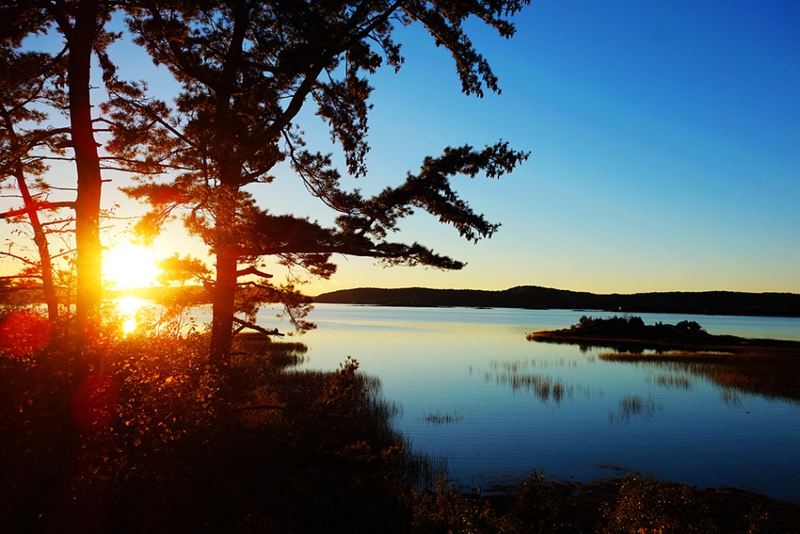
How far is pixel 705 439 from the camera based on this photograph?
712 inches

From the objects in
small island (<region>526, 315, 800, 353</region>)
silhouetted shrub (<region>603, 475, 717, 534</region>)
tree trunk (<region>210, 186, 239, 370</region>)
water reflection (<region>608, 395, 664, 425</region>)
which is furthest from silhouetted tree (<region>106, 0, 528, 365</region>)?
small island (<region>526, 315, 800, 353</region>)

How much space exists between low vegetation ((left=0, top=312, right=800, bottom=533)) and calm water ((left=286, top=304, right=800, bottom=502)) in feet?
14.2

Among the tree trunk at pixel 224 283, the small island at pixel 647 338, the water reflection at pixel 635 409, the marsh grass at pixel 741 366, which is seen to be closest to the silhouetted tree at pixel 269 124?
the tree trunk at pixel 224 283

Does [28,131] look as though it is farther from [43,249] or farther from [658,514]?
[658,514]

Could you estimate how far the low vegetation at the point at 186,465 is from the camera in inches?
192

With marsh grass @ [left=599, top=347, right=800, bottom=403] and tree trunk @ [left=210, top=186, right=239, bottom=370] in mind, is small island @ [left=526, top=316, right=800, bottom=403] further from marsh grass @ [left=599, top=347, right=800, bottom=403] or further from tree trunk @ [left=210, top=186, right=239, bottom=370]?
tree trunk @ [left=210, top=186, right=239, bottom=370]

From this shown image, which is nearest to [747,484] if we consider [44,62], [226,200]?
[226,200]

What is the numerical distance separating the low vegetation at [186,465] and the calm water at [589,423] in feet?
14.2

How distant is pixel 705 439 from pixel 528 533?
13.3 metres

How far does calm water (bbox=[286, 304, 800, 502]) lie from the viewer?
14.8 meters

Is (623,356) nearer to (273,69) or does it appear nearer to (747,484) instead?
(747,484)

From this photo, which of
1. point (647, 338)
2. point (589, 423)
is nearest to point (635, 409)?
point (589, 423)

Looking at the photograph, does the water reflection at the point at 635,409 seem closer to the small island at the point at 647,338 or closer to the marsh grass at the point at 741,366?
the marsh grass at the point at 741,366

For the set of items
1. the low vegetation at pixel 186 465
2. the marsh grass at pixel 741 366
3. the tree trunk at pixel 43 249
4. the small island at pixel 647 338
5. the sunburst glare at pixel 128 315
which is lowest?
the marsh grass at pixel 741 366
